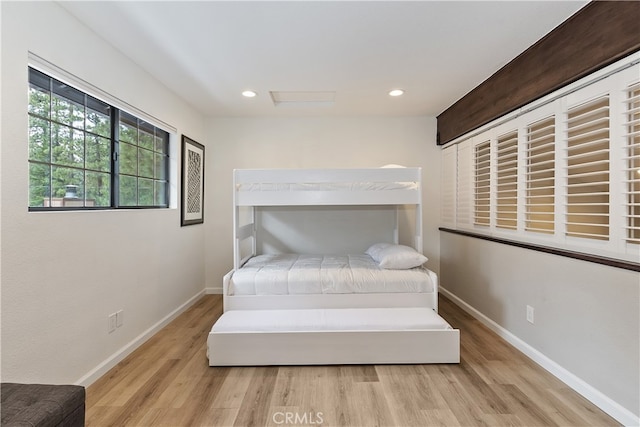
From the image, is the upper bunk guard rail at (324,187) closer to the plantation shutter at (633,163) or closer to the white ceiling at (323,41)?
the white ceiling at (323,41)

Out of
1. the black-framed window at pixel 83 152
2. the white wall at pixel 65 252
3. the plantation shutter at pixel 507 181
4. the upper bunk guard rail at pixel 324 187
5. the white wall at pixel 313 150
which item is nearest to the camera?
the white wall at pixel 65 252

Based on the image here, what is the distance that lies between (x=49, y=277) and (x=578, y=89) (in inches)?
131

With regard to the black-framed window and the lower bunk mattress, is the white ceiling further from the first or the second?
the lower bunk mattress

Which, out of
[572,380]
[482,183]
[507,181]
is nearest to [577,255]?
[572,380]

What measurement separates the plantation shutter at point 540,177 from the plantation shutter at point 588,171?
13 centimetres

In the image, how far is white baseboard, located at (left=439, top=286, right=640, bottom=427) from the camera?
159 centimetres

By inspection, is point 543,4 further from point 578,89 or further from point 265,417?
point 265,417

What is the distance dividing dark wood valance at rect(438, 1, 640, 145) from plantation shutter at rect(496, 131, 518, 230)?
261 millimetres

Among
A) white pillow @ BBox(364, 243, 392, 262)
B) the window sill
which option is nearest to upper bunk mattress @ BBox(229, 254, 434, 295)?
white pillow @ BBox(364, 243, 392, 262)

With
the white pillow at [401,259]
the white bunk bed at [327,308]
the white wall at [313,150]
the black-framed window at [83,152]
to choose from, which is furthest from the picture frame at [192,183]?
the white pillow at [401,259]

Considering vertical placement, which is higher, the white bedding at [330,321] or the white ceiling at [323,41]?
the white ceiling at [323,41]

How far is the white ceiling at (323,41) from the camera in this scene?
1.78 meters

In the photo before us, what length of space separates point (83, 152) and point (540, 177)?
3281 mm

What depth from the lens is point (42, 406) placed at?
42.5 inches
